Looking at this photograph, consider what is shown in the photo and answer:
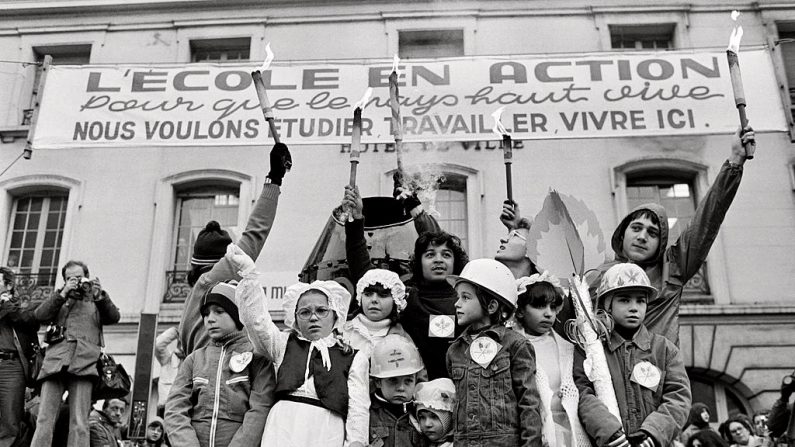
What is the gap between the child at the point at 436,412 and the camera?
3.52 meters

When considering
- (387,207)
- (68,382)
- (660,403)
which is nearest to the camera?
(660,403)

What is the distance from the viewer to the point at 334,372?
11.9 ft

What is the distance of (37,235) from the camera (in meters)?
14.6

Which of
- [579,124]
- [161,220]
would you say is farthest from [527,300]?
[161,220]

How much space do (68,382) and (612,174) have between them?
33.9ft

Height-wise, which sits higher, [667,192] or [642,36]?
[642,36]

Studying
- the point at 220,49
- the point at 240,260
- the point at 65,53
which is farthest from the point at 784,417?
the point at 65,53

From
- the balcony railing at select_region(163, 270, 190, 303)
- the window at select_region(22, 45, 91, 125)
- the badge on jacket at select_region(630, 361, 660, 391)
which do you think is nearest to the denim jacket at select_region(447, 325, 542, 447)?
the badge on jacket at select_region(630, 361, 660, 391)

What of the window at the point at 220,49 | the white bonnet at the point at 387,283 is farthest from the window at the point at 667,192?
the white bonnet at the point at 387,283

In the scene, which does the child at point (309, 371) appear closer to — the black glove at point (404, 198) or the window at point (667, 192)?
the black glove at point (404, 198)

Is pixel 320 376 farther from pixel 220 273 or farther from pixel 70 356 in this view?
pixel 70 356

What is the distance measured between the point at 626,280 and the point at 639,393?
0.55 m

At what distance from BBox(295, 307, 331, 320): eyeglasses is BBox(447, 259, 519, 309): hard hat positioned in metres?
0.73

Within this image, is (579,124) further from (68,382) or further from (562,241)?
(68,382)
